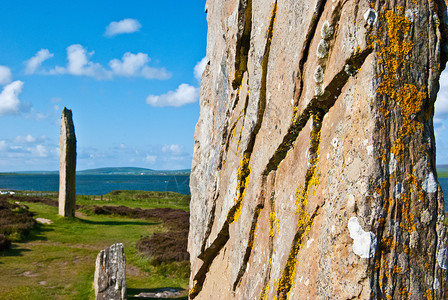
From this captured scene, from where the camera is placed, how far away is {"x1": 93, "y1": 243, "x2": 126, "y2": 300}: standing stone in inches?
364

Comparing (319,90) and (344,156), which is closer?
(344,156)

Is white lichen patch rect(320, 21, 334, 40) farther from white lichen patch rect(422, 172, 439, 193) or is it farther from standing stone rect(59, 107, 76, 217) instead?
standing stone rect(59, 107, 76, 217)

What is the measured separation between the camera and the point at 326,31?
10.7ft

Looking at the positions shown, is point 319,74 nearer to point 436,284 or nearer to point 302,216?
point 302,216

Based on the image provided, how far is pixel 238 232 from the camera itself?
467 cm

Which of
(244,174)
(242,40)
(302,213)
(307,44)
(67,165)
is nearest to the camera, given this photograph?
(302,213)

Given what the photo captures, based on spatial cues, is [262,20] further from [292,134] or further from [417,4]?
[417,4]

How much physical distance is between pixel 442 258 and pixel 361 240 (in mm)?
679

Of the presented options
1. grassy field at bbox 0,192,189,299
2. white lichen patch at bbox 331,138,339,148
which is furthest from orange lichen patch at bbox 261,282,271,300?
grassy field at bbox 0,192,189,299

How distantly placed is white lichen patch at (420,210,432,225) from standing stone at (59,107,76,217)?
20123 millimetres

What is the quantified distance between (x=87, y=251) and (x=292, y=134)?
42.2 ft

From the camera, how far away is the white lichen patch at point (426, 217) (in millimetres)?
2887

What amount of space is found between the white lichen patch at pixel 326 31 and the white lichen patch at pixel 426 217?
1597 millimetres

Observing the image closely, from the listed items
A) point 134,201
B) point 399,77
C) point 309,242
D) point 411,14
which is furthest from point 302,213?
point 134,201
